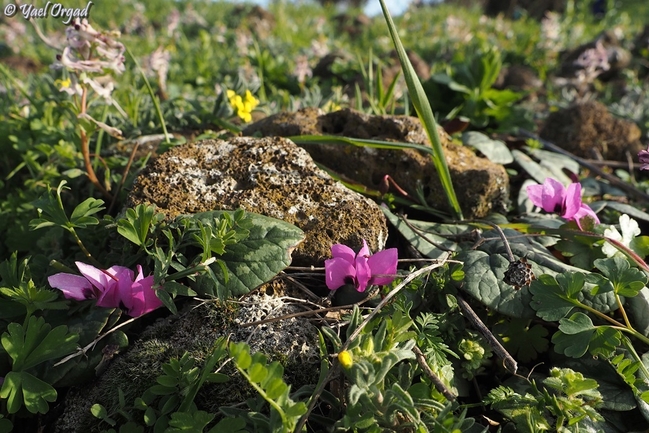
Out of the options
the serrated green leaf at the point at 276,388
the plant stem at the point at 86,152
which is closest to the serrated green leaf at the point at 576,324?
the serrated green leaf at the point at 276,388

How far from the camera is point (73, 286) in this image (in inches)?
62.9

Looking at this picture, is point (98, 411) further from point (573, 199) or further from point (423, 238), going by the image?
point (573, 199)

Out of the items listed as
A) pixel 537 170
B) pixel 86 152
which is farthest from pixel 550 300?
pixel 86 152

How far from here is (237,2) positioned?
12.9m

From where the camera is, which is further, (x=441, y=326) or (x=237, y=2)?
(x=237, y=2)

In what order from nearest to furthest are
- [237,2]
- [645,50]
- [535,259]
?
1. [535,259]
2. [645,50]
3. [237,2]

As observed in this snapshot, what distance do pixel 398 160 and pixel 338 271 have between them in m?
0.83

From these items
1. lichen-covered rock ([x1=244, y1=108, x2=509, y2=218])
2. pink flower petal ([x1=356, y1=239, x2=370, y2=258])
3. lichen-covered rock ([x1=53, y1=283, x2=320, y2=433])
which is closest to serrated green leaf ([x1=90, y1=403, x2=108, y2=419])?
lichen-covered rock ([x1=53, y1=283, x2=320, y2=433])

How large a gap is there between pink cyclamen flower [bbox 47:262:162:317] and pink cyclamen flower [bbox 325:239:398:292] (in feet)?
1.74

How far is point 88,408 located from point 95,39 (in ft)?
4.42

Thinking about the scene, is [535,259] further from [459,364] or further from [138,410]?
[138,410]

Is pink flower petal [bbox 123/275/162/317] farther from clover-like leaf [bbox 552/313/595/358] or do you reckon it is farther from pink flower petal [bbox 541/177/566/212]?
pink flower petal [bbox 541/177/566/212]

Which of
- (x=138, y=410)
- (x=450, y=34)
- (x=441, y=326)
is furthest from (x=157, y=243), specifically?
(x=450, y=34)

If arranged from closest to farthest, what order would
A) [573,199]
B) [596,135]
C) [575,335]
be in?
[575,335] < [573,199] < [596,135]
